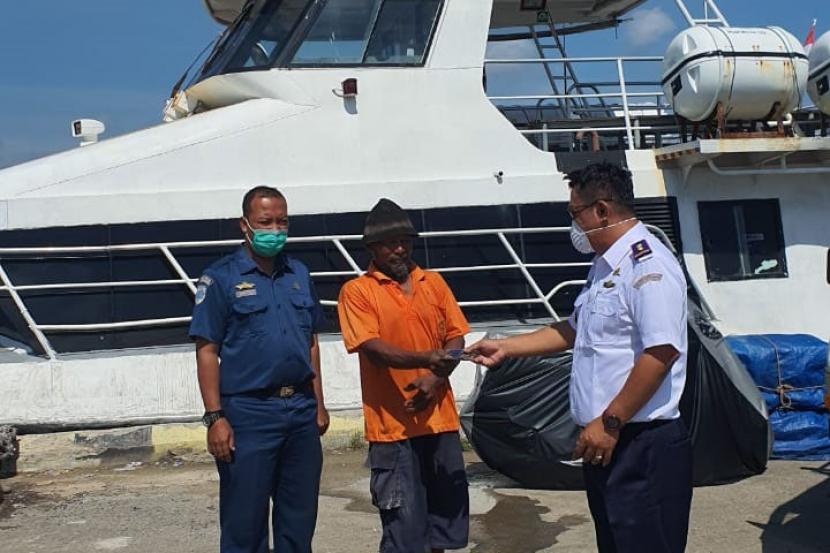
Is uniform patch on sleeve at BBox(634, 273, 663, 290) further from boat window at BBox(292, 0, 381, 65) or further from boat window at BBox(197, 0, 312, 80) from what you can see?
boat window at BBox(197, 0, 312, 80)

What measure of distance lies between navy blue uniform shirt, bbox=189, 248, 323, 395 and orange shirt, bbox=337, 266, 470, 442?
232 millimetres

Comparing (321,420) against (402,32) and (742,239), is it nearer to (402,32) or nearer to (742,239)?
(402,32)

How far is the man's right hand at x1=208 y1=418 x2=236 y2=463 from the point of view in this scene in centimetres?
323

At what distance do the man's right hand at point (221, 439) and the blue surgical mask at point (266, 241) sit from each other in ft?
2.15

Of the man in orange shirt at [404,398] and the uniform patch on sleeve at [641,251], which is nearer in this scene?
the uniform patch on sleeve at [641,251]

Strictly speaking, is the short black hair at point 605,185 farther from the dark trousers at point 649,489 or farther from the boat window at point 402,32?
the boat window at point 402,32

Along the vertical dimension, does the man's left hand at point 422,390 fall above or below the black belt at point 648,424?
above

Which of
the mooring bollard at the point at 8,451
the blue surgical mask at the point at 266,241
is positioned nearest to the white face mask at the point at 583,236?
the blue surgical mask at the point at 266,241

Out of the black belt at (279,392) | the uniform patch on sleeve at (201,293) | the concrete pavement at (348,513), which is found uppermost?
the uniform patch on sleeve at (201,293)

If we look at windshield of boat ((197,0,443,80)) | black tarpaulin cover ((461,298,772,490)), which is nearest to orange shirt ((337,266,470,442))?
black tarpaulin cover ((461,298,772,490))

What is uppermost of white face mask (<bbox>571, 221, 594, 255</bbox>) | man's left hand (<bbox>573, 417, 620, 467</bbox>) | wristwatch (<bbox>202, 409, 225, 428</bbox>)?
white face mask (<bbox>571, 221, 594, 255</bbox>)

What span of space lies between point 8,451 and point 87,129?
284 centimetres

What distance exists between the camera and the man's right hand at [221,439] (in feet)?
10.6

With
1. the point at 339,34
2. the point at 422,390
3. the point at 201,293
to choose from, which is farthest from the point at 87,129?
the point at 422,390
